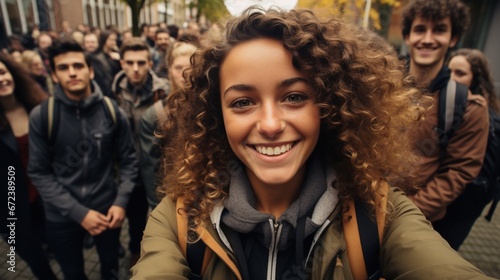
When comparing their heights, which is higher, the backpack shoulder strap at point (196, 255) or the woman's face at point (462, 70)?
the woman's face at point (462, 70)

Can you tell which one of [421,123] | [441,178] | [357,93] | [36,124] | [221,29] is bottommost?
[441,178]

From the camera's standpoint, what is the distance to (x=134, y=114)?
3359 millimetres

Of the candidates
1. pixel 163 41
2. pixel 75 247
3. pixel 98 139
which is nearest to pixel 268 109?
pixel 98 139

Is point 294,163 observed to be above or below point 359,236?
above

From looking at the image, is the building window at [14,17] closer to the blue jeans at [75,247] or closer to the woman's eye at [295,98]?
the blue jeans at [75,247]

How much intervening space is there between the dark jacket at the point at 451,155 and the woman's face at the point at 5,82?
11.5 feet

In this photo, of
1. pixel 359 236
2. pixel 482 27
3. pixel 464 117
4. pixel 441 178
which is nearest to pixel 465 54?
pixel 464 117

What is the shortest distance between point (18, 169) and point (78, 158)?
2.06ft

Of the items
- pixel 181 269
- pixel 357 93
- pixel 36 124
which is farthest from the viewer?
pixel 36 124

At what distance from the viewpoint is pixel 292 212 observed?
139 cm

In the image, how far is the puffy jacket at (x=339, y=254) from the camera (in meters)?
1.17

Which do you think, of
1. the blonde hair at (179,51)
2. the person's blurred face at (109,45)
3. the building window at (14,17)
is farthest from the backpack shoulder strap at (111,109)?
the building window at (14,17)

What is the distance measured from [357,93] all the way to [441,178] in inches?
51.7

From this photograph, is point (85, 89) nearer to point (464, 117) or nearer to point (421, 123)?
point (421, 123)
